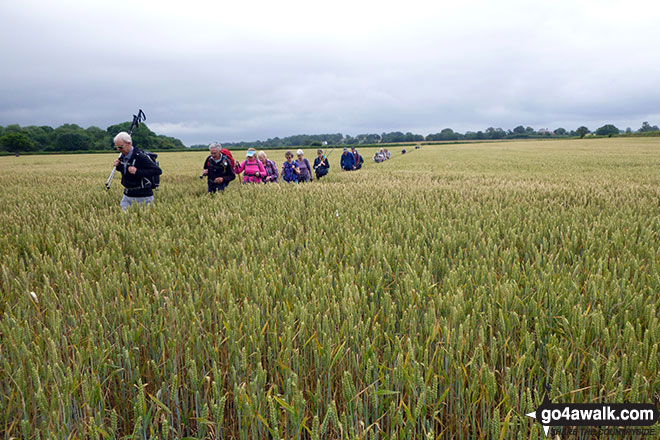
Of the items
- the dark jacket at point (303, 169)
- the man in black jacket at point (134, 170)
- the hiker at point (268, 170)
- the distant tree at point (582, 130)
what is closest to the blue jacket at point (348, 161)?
the dark jacket at point (303, 169)

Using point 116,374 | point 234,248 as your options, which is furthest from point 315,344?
point 234,248

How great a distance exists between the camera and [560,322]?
7.51 ft

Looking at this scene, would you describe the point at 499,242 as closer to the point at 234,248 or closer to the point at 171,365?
the point at 234,248

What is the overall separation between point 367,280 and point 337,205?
→ 385cm

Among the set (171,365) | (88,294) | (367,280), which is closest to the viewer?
(171,365)

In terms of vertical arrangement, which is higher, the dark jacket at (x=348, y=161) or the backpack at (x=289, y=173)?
the dark jacket at (x=348, y=161)

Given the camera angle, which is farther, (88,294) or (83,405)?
(88,294)

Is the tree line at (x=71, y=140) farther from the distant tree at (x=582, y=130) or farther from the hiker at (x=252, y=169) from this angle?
the distant tree at (x=582, y=130)

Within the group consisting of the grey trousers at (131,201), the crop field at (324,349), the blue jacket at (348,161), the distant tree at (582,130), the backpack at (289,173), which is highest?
the distant tree at (582,130)

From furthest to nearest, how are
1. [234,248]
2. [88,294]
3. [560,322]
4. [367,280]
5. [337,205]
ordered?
[337,205] → [234,248] → [367,280] → [88,294] → [560,322]

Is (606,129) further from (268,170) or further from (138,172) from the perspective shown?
(138,172)

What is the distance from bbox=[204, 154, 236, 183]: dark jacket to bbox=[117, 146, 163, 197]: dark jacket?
2.47m

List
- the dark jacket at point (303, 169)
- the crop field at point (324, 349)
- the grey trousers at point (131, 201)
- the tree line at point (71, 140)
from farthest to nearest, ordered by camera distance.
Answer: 1. the tree line at point (71, 140)
2. the dark jacket at point (303, 169)
3. the grey trousers at point (131, 201)
4. the crop field at point (324, 349)

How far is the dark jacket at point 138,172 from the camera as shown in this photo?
7402 millimetres
